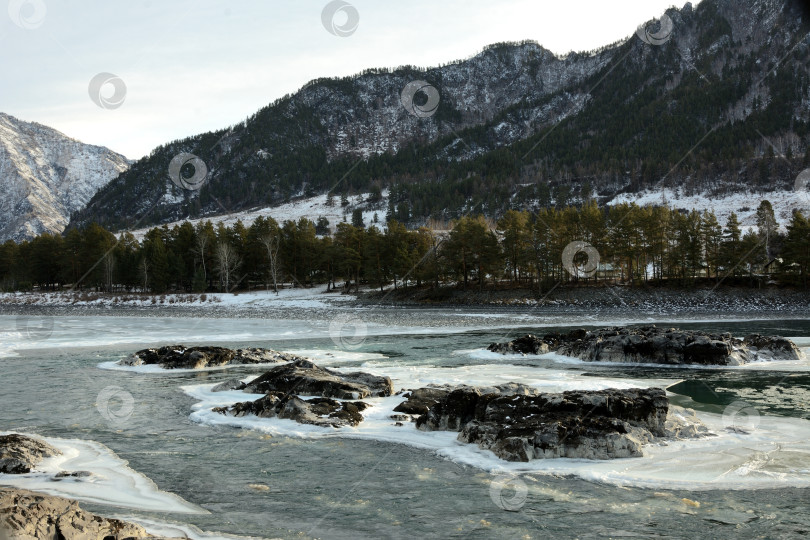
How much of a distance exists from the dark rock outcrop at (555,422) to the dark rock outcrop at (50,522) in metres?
7.07

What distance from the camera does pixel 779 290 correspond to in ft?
212

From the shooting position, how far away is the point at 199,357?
25.4m

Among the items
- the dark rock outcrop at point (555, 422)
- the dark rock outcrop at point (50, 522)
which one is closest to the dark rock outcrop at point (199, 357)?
the dark rock outcrop at point (555, 422)

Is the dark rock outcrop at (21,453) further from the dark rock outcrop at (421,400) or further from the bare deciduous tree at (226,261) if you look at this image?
the bare deciduous tree at (226,261)

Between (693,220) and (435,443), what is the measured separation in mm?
73489

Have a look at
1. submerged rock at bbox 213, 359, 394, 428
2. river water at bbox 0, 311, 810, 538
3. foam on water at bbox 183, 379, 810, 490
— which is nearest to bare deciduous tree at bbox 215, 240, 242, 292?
river water at bbox 0, 311, 810, 538

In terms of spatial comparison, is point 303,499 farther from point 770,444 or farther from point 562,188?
point 562,188

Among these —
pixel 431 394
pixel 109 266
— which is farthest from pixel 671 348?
pixel 109 266

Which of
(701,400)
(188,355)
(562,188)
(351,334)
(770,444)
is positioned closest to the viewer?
(770,444)

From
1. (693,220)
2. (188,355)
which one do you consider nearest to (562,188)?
(693,220)

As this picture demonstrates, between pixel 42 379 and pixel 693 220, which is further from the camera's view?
pixel 693 220

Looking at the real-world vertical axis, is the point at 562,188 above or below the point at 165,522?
above

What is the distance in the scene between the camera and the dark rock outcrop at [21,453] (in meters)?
10.6

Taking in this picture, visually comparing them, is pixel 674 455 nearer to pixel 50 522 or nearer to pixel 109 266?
pixel 50 522
